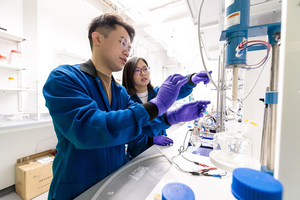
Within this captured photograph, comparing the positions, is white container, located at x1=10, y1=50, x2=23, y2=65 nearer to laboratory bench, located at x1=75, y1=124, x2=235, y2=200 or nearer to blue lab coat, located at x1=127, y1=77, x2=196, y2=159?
blue lab coat, located at x1=127, y1=77, x2=196, y2=159

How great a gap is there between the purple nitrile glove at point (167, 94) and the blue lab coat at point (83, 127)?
182mm

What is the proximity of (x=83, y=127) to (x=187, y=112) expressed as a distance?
1.00 meters

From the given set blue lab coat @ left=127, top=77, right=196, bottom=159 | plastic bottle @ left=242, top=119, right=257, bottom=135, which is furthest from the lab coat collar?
plastic bottle @ left=242, top=119, right=257, bottom=135

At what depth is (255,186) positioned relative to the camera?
256 mm

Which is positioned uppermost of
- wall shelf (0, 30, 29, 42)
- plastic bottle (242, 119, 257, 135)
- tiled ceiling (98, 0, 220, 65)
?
tiled ceiling (98, 0, 220, 65)

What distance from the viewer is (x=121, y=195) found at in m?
0.62

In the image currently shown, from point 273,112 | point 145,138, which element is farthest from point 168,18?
point 273,112

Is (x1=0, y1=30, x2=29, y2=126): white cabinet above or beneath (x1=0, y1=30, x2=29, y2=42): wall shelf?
beneath

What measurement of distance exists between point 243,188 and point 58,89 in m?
0.79

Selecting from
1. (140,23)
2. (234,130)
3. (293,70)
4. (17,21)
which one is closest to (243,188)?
(293,70)

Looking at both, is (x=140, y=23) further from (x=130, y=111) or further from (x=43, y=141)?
(x=43, y=141)

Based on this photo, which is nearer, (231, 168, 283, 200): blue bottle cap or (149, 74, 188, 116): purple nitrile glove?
(231, 168, 283, 200): blue bottle cap

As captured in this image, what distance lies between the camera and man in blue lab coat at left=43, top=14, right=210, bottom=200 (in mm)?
595

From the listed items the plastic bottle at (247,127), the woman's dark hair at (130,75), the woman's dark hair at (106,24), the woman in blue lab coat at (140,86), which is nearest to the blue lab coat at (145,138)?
the woman in blue lab coat at (140,86)
